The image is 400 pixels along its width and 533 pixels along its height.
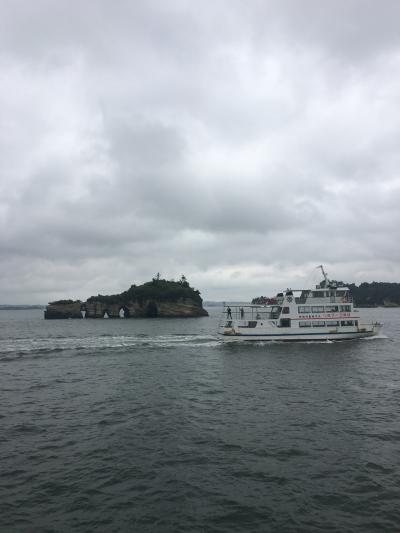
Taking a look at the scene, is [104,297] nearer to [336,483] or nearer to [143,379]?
[143,379]

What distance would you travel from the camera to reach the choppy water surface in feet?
40.0

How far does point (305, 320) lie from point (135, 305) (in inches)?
4538

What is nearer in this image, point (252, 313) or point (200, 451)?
point (200, 451)

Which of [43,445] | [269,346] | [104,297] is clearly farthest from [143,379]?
[104,297]

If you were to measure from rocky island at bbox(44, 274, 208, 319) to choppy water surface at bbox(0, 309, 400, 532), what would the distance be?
5096 inches

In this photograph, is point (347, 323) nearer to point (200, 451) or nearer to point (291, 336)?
point (291, 336)

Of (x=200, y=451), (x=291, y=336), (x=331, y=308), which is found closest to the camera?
(x=200, y=451)

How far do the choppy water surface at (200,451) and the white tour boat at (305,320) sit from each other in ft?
75.5

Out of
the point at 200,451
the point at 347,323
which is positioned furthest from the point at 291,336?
the point at 200,451

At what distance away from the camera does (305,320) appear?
59.4 m

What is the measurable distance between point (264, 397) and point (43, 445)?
14.8 m

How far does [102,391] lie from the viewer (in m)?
28.9

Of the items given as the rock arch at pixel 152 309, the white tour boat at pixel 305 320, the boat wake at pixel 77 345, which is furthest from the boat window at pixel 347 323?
the rock arch at pixel 152 309

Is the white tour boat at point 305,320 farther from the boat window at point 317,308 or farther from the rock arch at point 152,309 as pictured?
the rock arch at point 152,309
